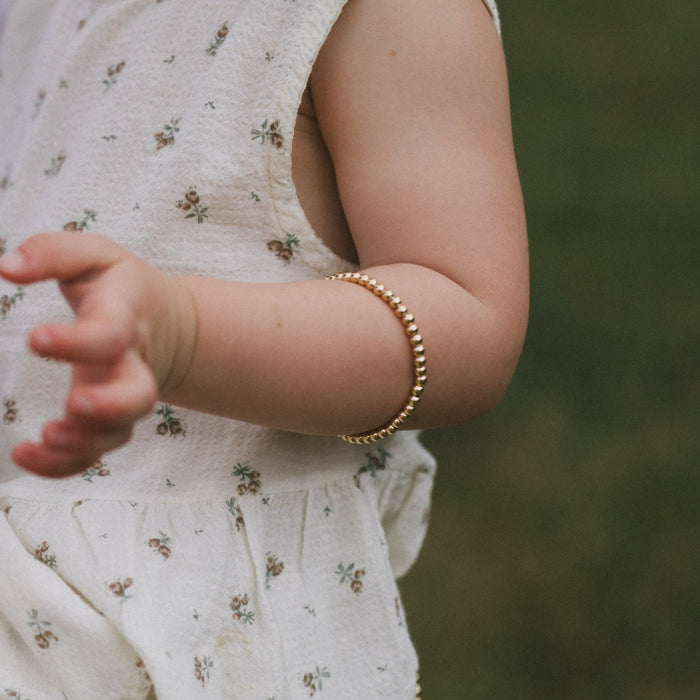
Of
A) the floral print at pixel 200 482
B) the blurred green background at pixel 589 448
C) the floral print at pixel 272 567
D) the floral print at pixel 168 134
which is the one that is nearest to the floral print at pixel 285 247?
the floral print at pixel 200 482

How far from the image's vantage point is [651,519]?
1.52 metres

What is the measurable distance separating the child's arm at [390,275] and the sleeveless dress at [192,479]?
44 mm

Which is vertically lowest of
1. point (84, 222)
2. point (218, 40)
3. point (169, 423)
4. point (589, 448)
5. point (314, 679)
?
point (589, 448)

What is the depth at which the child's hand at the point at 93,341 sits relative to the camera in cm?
37

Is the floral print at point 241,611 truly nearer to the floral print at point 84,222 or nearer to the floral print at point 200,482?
the floral print at point 200,482

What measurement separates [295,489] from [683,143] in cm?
179

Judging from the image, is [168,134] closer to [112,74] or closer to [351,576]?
[112,74]

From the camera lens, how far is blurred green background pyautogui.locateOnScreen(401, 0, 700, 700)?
4.55ft

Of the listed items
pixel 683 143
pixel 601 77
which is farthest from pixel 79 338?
pixel 601 77

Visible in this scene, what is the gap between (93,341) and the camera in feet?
1.23

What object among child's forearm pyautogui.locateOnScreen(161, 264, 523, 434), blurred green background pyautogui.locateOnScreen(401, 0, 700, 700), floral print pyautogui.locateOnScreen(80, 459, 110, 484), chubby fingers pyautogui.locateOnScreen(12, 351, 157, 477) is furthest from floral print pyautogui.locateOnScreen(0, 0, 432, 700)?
blurred green background pyautogui.locateOnScreen(401, 0, 700, 700)

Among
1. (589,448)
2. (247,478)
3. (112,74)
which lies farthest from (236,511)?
(589,448)

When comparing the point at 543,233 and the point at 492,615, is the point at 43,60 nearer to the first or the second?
the point at 492,615

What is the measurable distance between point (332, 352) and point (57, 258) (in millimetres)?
177
